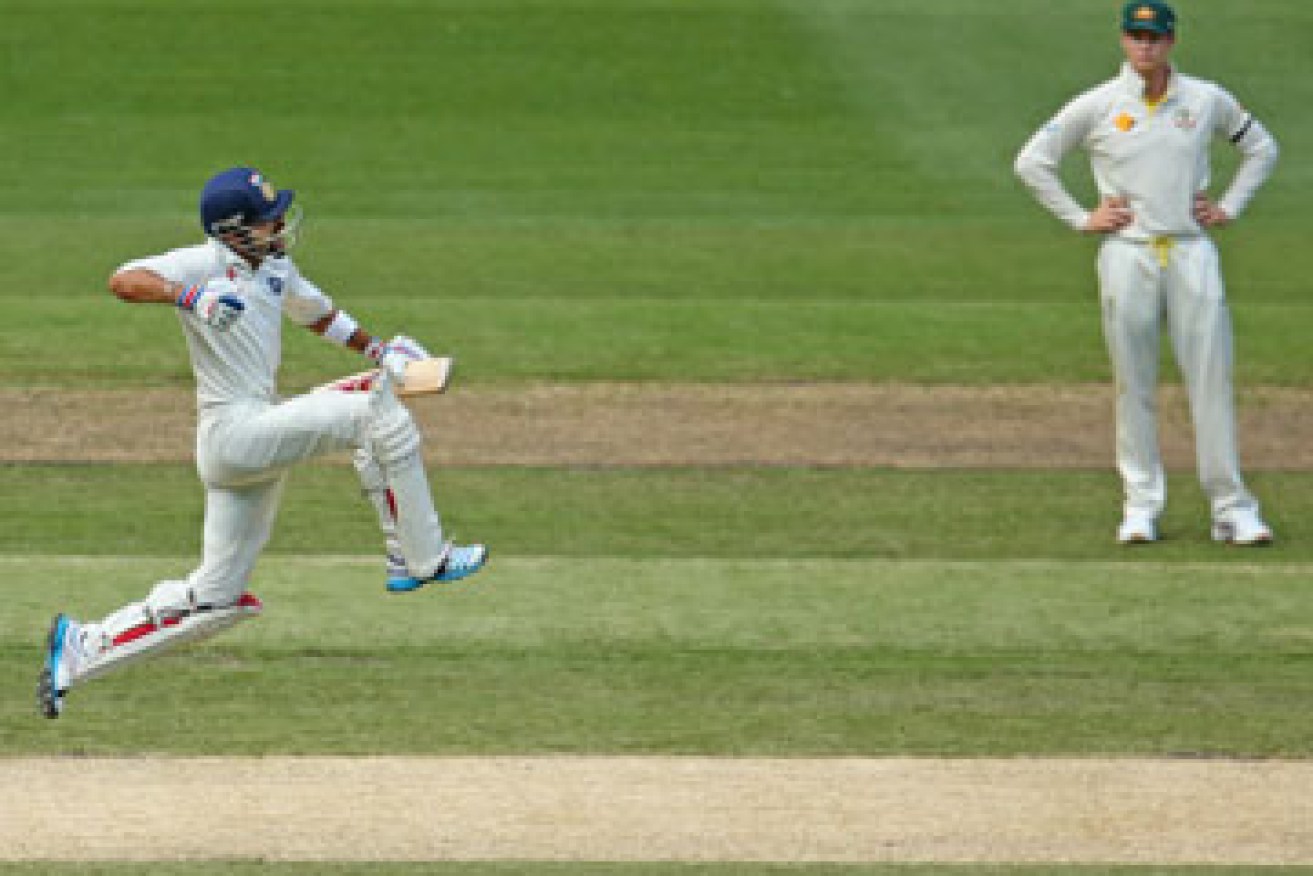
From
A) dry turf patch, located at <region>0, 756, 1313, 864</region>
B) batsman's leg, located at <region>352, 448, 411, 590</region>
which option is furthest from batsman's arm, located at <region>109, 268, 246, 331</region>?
dry turf patch, located at <region>0, 756, 1313, 864</region>

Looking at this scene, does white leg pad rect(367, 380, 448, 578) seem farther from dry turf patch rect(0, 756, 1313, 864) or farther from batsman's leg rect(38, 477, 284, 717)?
dry turf patch rect(0, 756, 1313, 864)

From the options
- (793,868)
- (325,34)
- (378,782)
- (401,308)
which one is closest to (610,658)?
(378,782)

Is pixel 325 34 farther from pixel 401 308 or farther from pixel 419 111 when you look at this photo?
pixel 401 308

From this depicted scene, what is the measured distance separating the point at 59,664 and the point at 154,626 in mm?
328

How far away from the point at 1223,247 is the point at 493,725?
11.9 metres

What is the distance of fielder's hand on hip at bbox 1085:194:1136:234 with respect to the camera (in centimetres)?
1214

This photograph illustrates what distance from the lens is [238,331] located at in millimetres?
8852

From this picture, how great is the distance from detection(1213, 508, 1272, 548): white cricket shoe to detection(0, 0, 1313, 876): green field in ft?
0.72

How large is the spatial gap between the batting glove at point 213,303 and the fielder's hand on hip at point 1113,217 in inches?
184

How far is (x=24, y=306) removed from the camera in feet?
57.4

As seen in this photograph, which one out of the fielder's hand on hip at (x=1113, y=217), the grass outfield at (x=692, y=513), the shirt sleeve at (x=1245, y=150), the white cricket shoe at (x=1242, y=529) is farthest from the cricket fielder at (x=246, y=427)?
the shirt sleeve at (x=1245, y=150)

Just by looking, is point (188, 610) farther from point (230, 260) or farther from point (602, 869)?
point (602, 869)

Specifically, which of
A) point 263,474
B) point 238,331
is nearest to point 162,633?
point 263,474

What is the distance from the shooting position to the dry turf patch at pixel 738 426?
14.4 m
